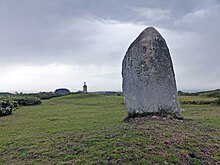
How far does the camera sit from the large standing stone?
1127cm

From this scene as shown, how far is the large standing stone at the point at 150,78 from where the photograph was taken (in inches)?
444

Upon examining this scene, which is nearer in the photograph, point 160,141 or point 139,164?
point 139,164

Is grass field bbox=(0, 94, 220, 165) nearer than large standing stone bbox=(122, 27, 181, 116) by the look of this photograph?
Yes

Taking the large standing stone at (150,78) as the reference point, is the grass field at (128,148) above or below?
below

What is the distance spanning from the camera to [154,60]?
11469 mm

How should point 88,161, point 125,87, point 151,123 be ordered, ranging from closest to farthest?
point 88,161 < point 151,123 < point 125,87

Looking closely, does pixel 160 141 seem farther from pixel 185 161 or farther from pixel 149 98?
pixel 149 98

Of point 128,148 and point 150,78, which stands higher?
point 150,78

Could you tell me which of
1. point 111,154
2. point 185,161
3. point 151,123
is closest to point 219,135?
point 151,123

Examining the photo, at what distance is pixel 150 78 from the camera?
37.0 feet

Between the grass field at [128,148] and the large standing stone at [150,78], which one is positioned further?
the large standing stone at [150,78]

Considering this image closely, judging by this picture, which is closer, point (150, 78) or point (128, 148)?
point (128, 148)

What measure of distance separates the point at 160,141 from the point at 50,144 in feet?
12.4

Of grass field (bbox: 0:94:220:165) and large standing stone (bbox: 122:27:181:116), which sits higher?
large standing stone (bbox: 122:27:181:116)
